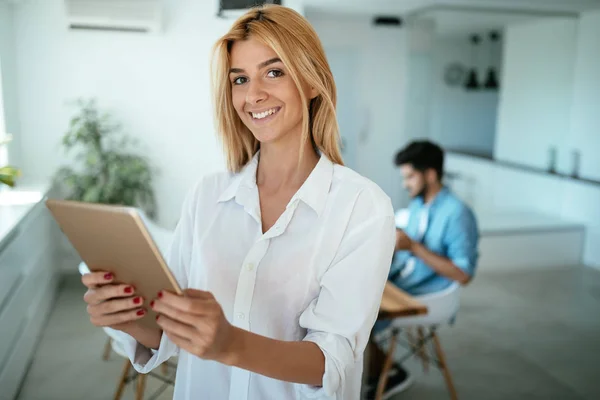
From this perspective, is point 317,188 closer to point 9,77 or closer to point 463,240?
point 463,240

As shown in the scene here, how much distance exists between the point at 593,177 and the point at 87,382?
4842 mm

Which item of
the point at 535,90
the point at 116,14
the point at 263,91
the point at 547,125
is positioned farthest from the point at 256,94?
the point at 535,90

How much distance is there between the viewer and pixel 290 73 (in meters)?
0.99

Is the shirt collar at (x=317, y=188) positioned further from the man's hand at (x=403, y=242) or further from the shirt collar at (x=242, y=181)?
the man's hand at (x=403, y=242)

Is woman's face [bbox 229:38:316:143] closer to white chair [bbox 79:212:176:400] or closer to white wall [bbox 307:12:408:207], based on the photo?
white chair [bbox 79:212:176:400]

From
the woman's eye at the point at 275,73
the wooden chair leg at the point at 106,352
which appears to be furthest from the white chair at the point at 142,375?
the woman's eye at the point at 275,73

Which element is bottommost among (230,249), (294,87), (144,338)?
(144,338)

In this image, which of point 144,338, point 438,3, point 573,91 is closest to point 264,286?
point 144,338

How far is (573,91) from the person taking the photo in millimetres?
5445

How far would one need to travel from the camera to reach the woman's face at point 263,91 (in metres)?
1.01

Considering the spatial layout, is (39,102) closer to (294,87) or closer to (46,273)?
(46,273)

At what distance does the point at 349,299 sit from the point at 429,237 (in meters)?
1.73

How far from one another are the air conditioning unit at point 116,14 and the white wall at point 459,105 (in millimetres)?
4563

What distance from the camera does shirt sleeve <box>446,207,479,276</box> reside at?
7.80ft
